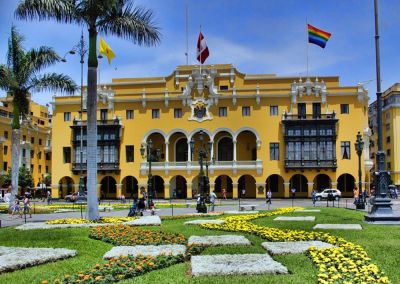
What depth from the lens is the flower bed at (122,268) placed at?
330 inches

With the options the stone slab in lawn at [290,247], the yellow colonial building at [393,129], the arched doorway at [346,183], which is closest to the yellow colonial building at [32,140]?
the arched doorway at [346,183]

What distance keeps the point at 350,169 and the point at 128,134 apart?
27327 millimetres

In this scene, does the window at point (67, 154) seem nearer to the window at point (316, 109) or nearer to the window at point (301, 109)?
the window at point (301, 109)

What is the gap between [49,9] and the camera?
66.1 ft

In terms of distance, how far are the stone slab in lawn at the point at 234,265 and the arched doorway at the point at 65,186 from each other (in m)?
56.6

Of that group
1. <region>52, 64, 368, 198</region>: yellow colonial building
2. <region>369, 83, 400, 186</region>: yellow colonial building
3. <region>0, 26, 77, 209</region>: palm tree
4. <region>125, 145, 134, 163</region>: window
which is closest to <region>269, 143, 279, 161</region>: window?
<region>52, 64, 368, 198</region>: yellow colonial building

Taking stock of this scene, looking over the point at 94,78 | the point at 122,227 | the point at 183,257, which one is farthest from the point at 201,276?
the point at 94,78

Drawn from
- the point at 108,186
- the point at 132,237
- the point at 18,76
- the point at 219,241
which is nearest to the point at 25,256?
the point at 132,237

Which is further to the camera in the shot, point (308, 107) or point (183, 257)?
point (308, 107)

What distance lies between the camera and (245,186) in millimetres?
62438

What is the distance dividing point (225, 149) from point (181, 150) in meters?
5.75

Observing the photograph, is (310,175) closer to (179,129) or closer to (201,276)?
(179,129)

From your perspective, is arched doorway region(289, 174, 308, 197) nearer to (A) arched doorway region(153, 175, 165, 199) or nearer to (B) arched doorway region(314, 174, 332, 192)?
(B) arched doorway region(314, 174, 332, 192)

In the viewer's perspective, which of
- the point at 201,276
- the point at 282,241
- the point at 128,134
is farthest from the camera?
the point at 128,134
